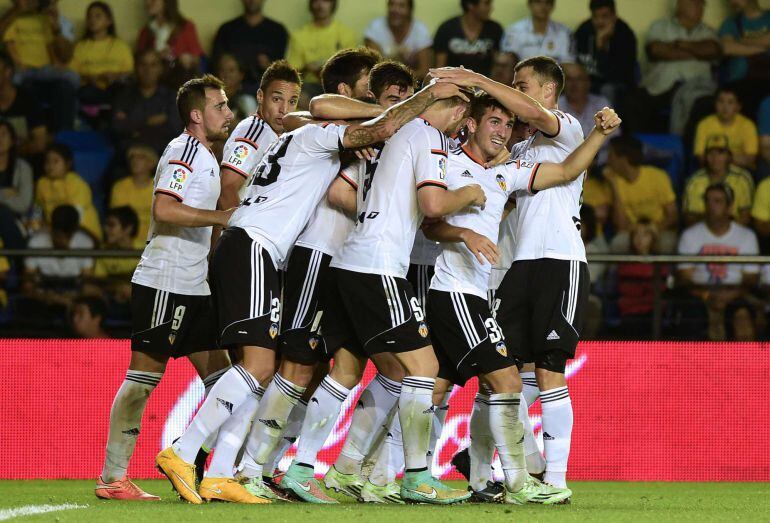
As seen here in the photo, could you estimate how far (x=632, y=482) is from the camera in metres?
8.70

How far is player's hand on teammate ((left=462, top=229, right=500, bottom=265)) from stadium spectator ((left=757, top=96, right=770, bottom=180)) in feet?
21.6

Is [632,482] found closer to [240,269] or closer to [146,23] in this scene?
[240,269]

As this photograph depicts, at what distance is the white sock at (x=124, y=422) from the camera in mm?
6824

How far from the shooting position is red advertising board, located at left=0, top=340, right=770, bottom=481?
8656 mm

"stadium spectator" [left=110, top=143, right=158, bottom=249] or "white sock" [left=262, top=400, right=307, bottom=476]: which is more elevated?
"stadium spectator" [left=110, top=143, right=158, bottom=249]

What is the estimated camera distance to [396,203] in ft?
→ 20.5

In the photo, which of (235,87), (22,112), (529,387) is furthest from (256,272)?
(22,112)

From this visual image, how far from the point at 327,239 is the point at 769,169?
667cm

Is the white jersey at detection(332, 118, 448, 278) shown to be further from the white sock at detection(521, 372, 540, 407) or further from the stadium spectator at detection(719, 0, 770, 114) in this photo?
the stadium spectator at detection(719, 0, 770, 114)

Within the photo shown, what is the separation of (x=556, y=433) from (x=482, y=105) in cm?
184

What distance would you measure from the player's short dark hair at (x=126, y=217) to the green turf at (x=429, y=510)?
165 inches

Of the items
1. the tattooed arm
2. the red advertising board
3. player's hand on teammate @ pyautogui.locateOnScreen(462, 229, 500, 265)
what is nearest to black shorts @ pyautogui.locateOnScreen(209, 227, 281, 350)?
the tattooed arm

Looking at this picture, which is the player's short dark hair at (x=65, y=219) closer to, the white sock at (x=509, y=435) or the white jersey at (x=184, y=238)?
the white jersey at (x=184, y=238)

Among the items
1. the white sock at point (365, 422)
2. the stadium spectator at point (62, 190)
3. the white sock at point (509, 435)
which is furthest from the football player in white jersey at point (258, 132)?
the stadium spectator at point (62, 190)
